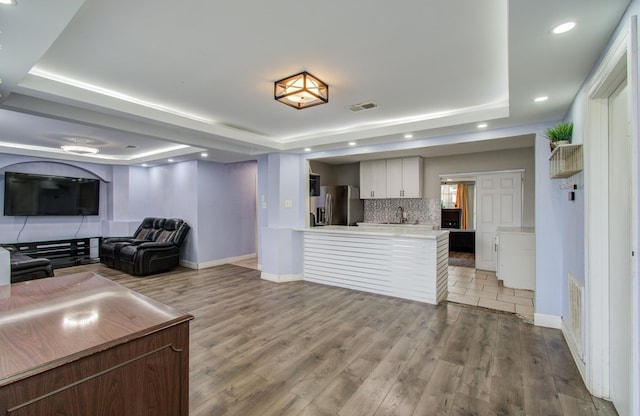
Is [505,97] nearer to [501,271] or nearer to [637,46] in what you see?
[637,46]

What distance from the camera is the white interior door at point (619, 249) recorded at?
1.88m

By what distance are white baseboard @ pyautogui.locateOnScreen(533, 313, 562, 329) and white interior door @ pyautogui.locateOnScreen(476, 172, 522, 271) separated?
275cm

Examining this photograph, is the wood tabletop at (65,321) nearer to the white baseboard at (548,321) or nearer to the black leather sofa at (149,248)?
the white baseboard at (548,321)

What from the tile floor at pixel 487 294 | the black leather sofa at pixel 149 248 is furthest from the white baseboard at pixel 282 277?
the tile floor at pixel 487 294

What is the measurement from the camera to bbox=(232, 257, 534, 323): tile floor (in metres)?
3.85

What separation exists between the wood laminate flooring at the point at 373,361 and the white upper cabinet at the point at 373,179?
276 cm

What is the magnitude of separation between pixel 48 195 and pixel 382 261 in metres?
7.48

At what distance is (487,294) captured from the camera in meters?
4.40

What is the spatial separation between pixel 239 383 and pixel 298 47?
259 cm

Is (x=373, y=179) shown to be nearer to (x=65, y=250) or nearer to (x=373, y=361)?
(x=373, y=361)

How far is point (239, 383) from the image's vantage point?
221 centimetres

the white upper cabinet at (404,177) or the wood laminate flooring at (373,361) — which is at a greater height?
the white upper cabinet at (404,177)

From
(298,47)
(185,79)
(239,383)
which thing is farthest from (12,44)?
(239,383)

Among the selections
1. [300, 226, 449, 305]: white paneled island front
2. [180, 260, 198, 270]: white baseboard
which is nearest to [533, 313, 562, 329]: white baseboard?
[300, 226, 449, 305]: white paneled island front
